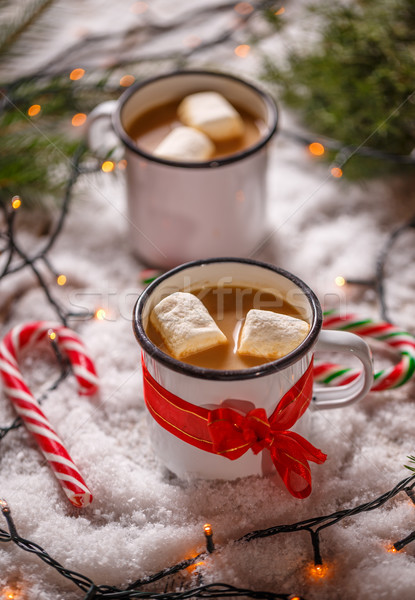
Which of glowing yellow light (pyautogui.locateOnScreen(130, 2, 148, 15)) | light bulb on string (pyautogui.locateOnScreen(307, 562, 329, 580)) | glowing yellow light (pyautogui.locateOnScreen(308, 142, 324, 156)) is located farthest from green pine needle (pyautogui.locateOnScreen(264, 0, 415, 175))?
light bulb on string (pyautogui.locateOnScreen(307, 562, 329, 580))

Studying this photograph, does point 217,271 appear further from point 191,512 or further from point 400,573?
point 400,573

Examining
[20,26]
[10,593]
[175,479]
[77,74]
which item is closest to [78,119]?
[77,74]

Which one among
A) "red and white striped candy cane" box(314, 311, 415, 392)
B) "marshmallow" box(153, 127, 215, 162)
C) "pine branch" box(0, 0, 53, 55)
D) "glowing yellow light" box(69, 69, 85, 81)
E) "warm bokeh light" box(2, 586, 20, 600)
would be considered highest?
"pine branch" box(0, 0, 53, 55)

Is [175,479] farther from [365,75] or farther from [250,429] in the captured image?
[365,75]

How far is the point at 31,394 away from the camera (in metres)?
1.14

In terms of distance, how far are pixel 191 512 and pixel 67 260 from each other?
0.66 meters

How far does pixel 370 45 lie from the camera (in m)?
1.53

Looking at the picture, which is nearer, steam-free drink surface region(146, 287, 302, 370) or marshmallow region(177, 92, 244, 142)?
steam-free drink surface region(146, 287, 302, 370)

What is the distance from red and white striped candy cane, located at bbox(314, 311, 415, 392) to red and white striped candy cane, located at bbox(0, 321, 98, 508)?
40 cm

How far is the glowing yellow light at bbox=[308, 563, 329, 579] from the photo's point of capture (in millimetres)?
933

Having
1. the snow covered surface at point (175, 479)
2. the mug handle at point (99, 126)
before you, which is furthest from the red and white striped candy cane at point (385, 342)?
the mug handle at point (99, 126)

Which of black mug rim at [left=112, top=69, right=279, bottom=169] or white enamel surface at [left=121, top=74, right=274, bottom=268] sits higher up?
black mug rim at [left=112, top=69, right=279, bottom=169]

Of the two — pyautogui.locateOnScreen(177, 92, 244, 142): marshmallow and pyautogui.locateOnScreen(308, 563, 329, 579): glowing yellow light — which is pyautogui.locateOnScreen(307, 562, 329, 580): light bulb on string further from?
pyautogui.locateOnScreen(177, 92, 244, 142): marshmallow

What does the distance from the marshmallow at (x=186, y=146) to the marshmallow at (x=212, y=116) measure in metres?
0.02
